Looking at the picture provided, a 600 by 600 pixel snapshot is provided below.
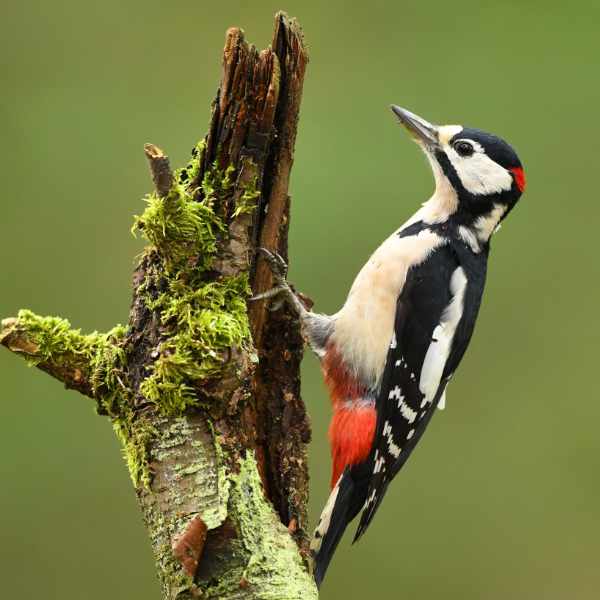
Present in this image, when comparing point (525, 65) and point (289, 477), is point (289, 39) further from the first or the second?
point (525, 65)

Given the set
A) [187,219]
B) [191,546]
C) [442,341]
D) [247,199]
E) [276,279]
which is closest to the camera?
[191,546]

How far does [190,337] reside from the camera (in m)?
2.42

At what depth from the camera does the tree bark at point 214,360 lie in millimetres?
2371

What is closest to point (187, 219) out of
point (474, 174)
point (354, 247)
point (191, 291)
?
point (191, 291)

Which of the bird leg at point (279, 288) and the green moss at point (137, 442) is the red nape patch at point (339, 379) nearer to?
the bird leg at point (279, 288)

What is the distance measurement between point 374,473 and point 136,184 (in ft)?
7.84

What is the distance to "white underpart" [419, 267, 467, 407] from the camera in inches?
126

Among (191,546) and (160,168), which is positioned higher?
(160,168)

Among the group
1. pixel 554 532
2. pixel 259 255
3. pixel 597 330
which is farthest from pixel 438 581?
pixel 259 255

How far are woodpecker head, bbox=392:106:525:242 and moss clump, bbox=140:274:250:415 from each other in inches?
40.7

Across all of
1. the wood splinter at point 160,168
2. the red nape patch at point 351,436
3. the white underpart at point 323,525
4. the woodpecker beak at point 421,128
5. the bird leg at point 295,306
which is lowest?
the white underpart at point 323,525

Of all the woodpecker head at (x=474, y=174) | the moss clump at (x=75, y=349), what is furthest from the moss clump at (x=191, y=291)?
the woodpecker head at (x=474, y=174)

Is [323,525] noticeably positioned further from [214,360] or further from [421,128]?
[421,128]

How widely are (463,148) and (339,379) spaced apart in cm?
77
